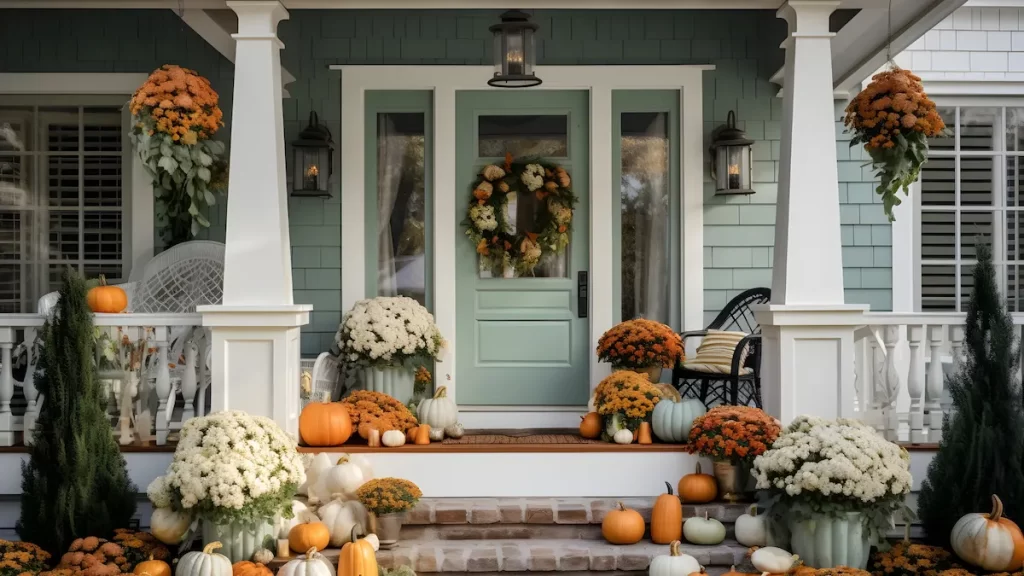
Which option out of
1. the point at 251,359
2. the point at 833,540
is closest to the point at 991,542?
Result: the point at 833,540

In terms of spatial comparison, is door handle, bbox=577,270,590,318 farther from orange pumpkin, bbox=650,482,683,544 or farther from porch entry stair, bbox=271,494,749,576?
orange pumpkin, bbox=650,482,683,544

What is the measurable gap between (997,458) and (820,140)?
1619 mm

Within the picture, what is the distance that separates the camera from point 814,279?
15.5 feet

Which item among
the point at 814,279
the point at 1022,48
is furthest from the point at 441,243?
the point at 1022,48

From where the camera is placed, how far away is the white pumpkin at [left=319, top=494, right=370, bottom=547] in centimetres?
443

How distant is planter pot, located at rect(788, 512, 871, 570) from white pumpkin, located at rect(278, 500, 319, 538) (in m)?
2.14

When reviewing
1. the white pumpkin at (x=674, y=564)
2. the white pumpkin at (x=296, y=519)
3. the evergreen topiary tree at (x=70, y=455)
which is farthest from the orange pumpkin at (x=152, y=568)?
the white pumpkin at (x=674, y=564)

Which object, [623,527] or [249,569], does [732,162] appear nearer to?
[623,527]

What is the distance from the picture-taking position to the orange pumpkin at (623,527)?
4.41 meters

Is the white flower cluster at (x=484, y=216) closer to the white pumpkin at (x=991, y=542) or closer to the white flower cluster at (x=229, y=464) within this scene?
the white flower cluster at (x=229, y=464)

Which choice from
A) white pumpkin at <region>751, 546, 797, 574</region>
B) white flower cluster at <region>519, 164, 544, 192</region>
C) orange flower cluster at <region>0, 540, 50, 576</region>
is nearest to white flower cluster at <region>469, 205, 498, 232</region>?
white flower cluster at <region>519, 164, 544, 192</region>

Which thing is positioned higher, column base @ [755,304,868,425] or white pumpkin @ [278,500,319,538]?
column base @ [755,304,868,425]

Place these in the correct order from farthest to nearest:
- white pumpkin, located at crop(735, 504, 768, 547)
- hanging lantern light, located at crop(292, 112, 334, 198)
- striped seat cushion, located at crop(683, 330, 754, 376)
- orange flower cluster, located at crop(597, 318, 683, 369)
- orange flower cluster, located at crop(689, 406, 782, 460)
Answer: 1. hanging lantern light, located at crop(292, 112, 334, 198)
2. striped seat cushion, located at crop(683, 330, 754, 376)
3. orange flower cluster, located at crop(597, 318, 683, 369)
4. orange flower cluster, located at crop(689, 406, 782, 460)
5. white pumpkin, located at crop(735, 504, 768, 547)

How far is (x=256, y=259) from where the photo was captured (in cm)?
476
